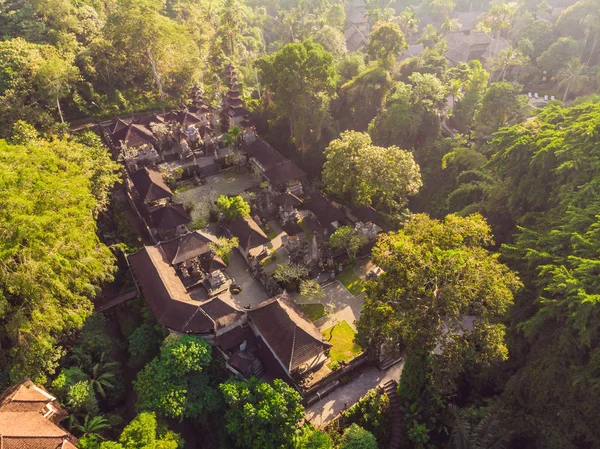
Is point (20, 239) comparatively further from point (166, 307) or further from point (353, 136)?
point (353, 136)

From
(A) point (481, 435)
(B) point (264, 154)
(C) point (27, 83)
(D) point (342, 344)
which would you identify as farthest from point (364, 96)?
(C) point (27, 83)

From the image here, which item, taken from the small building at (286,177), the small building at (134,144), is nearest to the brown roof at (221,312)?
the small building at (286,177)

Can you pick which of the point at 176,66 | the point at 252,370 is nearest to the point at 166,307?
the point at 252,370

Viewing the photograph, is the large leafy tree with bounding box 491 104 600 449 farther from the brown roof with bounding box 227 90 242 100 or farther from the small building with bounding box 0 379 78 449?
Answer: the brown roof with bounding box 227 90 242 100

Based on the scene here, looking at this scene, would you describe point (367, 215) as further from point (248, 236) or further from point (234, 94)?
point (234, 94)

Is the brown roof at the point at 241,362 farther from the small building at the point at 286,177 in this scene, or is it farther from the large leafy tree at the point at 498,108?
the large leafy tree at the point at 498,108
